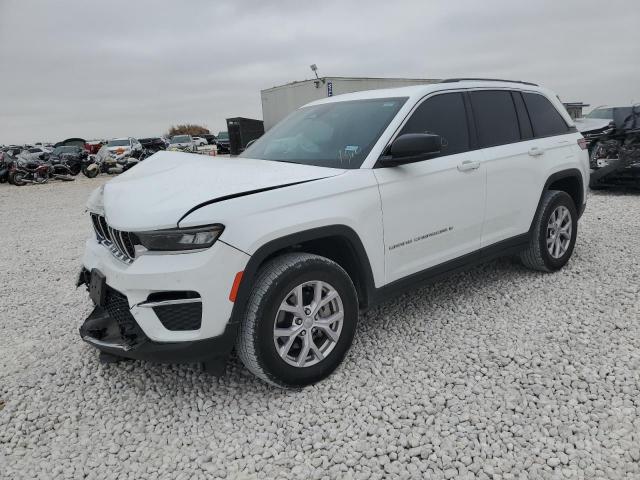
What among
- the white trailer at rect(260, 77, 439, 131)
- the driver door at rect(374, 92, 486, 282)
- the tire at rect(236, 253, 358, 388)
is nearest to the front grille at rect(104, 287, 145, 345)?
the tire at rect(236, 253, 358, 388)

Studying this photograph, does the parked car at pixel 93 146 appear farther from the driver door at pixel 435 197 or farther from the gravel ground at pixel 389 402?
the driver door at pixel 435 197

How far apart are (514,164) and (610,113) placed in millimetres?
7784

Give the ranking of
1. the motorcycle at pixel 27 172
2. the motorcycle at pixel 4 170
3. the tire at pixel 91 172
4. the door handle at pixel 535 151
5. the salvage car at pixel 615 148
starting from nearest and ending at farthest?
1. the door handle at pixel 535 151
2. the salvage car at pixel 615 148
3. the motorcycle at pixel 27 172
4. the motorcycle at pixel 4 170
5. the tire at pixel 91 172

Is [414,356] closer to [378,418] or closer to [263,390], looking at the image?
[378,418]

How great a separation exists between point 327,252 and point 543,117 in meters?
2.73

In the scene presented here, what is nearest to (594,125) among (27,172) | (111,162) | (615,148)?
(615,148)

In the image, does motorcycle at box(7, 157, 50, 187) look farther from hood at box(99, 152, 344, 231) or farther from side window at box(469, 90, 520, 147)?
side window at box(469, 90, 520, 147)

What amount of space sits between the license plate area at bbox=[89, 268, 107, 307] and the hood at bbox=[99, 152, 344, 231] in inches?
14.5

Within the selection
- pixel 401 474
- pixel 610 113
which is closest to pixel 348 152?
pixel 401 474

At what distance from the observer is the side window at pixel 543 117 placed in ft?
14.2

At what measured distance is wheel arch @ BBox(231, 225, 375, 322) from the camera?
8.28ft

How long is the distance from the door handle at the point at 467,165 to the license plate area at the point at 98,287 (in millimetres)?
2510

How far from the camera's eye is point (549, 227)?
446cm

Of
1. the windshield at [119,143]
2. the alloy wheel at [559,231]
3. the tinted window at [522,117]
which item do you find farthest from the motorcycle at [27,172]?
the alloy wheel at [559,231]
